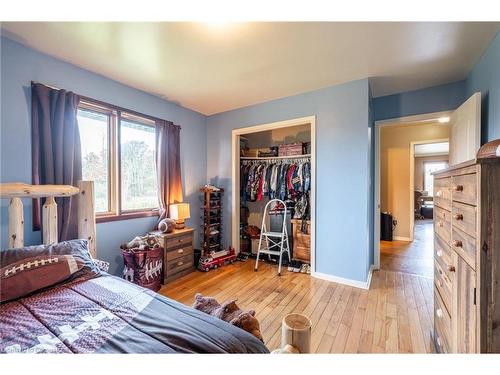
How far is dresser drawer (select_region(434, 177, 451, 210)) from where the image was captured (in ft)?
3.83

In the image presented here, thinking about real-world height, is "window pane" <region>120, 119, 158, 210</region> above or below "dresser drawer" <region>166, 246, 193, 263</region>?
above

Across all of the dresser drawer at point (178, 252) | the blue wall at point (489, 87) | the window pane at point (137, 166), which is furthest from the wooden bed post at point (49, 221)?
the blue wall at point (489, 87)

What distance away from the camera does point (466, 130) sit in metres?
2.15

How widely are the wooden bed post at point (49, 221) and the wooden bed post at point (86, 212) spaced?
163mm

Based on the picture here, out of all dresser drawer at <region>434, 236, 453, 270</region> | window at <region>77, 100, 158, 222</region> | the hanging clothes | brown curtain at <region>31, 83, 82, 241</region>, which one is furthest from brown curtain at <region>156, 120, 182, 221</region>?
dresser drawer at <region>434, 236, 453, 270</region>

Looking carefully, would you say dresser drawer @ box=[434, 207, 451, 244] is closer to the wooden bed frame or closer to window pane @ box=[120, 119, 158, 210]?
the wooden bed frame

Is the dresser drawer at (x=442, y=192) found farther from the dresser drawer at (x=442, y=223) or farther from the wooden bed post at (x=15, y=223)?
the wooden bed post at (x=15, y=223)

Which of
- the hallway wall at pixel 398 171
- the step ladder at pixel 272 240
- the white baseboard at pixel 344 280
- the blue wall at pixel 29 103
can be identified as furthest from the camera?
the hallway wall at pixel 398 171

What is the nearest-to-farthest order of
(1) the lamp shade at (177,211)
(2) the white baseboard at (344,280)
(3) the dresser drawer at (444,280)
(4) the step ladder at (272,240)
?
(3) the dresser drawer at (444,280), (2) the white baseboard at (344,280), (1) the lamp shade at (177,211), (4) the step ladder at (272,240)

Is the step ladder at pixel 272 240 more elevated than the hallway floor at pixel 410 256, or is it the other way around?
the step ladder at pixel 272 240

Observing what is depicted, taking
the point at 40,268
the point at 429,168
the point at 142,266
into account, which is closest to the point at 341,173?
the point at 142,266

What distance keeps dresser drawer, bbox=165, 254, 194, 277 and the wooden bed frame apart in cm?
96

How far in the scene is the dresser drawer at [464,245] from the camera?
0.82 metres

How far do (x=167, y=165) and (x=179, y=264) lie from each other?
134cm
